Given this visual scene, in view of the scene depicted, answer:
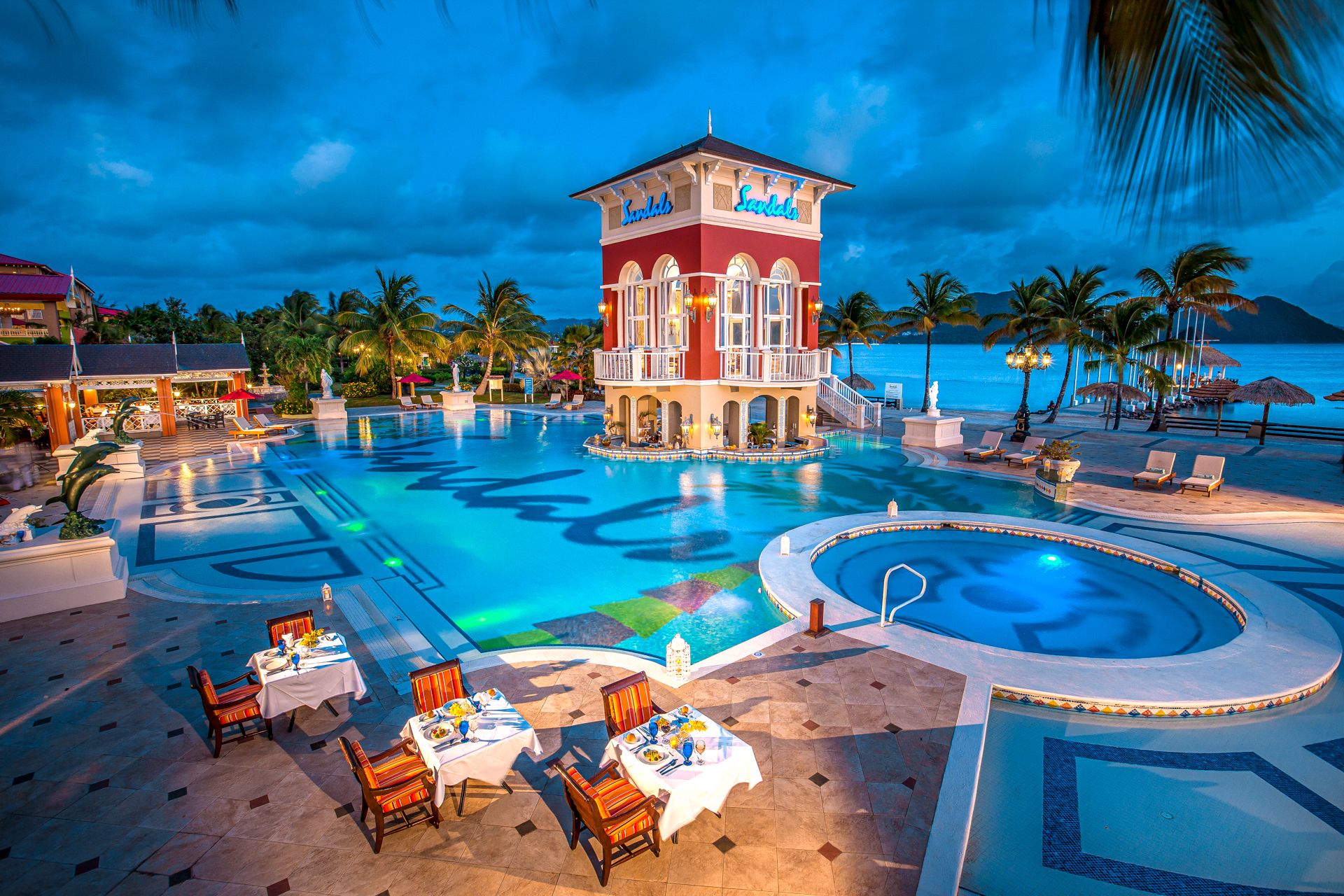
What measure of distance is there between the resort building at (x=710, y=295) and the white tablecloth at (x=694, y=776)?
19.2 m

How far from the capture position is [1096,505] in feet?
53.4

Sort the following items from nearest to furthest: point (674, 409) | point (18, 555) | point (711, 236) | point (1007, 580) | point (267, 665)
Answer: point (267, 665)
point (18, 555)
point (1007, 580)
point (711, 236)
point (674, 409)

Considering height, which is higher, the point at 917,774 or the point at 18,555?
the point at 18,555

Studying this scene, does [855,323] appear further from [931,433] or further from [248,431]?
[248,431]

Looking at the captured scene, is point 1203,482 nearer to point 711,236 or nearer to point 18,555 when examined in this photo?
point 711,236

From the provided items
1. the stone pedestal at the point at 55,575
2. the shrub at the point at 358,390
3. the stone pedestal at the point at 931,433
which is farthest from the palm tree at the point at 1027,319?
the shrub at the point at 358,390

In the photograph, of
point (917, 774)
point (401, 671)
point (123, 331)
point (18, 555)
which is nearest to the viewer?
point (917, 774)

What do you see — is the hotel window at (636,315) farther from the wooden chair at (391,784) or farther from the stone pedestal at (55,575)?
the wooden chair at (391,784)

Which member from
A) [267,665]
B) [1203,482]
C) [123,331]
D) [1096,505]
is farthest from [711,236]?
[123,331]

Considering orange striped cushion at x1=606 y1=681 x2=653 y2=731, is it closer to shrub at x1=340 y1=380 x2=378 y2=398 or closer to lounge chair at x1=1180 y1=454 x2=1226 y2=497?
lounge chair at x1=1180 y1=454 x2=1226 y2=497

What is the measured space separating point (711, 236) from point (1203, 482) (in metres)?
16.9

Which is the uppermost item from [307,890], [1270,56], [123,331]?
[123,331]

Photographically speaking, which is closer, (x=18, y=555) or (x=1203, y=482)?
(x=18, y=555)

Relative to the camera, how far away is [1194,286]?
26375mm
